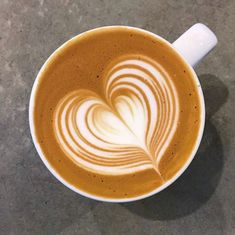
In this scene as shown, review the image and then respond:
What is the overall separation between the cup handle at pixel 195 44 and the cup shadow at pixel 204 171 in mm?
193

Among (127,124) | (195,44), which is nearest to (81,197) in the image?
(127,124)

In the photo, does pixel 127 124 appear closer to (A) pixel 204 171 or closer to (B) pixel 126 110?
(B) pixel 126 110

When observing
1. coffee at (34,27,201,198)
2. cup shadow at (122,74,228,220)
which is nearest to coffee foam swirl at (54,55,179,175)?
coffee at (34,27,201,198)

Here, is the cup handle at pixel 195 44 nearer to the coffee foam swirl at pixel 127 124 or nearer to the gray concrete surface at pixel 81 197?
the coffee foam swirl at pixel 127 124

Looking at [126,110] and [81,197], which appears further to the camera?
[81,197]

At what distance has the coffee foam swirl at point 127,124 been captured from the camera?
71 centimetres

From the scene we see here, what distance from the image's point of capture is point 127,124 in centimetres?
72

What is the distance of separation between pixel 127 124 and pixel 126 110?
0.03 m

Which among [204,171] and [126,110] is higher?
[126,110]

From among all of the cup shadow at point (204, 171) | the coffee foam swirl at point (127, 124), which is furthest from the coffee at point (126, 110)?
the cup shadow at point (204, 171)

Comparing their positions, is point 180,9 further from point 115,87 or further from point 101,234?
point 101,234

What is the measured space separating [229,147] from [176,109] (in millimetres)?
268

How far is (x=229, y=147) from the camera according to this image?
916mm

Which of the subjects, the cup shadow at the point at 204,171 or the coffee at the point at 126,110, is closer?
the coffee at the point at 126,110
